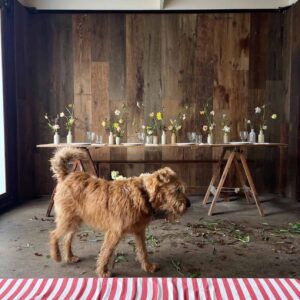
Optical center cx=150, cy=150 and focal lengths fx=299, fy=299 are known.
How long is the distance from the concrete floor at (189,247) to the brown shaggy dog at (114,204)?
0.74ft

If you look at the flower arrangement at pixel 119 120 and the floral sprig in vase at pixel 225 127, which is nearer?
the floral sprig in vase at pixel 225 127

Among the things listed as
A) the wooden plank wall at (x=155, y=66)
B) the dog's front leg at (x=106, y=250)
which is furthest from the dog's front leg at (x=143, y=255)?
the wooden plank wall at (x=155, y=66)

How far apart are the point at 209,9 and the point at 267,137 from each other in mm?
2378

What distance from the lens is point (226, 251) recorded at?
2.71 metres

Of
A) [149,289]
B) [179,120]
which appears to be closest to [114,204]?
[149,289]

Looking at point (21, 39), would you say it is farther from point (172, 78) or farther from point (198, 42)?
point (198, 42)

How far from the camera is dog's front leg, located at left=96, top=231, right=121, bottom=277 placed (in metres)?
2.11

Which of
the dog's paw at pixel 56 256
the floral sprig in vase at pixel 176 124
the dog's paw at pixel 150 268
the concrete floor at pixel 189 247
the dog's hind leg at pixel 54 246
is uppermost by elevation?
the floral sprig in vase at pixel 176 124

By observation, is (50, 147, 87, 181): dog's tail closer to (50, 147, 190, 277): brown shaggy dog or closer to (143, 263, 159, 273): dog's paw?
(50, 147, 190, 277): brown shaggy dog

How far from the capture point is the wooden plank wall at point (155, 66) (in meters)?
5.04

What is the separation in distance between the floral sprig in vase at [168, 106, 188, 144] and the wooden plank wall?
12cm

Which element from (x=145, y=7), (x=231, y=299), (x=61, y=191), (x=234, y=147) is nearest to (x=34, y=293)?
(x=231, y=299)

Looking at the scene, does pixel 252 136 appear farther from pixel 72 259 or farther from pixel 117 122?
pixel 72 259

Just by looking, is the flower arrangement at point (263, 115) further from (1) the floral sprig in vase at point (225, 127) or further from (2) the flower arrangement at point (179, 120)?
(2) the flower arrangement at point (179, 120)
